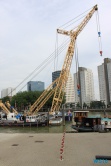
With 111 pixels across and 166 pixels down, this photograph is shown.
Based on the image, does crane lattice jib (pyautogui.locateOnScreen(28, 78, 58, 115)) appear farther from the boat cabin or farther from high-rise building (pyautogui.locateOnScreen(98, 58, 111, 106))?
high-rise building (pyautogui.locateOnScreen(98, 58, 111, 106))

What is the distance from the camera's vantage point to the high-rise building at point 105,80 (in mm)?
142000

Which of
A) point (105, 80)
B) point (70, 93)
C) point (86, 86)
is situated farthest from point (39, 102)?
point (86, 86)

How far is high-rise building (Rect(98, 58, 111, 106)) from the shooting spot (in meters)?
142

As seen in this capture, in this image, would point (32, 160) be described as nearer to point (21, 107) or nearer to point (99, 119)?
point (99, 119)

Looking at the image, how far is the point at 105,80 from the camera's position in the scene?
472ft

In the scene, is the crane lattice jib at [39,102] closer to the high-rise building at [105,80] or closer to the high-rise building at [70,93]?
the high-rise building at [105,80]

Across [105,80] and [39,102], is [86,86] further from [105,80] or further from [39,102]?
[39,102]

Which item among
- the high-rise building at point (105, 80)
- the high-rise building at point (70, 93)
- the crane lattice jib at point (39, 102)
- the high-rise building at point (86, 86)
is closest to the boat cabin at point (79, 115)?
the crane lattice jib at point (39, 102)

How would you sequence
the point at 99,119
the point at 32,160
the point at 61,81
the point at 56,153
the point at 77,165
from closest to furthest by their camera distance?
1. the point at 77,165
2. the point at 32,160
3. the point at 56,153
4. the point at 99,119
5. the point at 61,81

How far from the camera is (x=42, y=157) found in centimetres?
1123

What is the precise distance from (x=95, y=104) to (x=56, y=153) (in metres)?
130

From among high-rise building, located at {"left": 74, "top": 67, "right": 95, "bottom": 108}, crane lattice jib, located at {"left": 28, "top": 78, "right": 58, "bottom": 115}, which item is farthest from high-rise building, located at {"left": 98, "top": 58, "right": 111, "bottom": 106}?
crane lattice jib, located at {"left": 28, "top": 78, "right": 58, "bottom": 115}

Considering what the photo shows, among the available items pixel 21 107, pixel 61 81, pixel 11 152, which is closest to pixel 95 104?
pixel 21 107

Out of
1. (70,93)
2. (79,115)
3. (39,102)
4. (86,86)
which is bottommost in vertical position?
(79,115)
